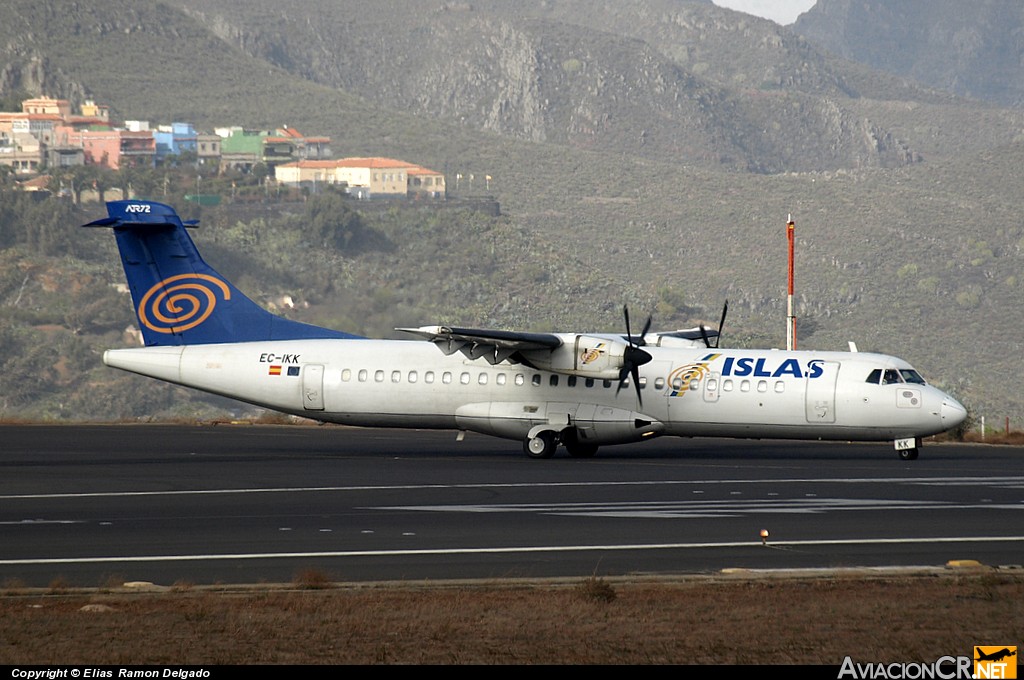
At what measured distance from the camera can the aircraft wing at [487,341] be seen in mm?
30703

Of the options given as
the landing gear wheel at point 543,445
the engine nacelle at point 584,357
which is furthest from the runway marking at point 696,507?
the landing gear wheel at point 543,445

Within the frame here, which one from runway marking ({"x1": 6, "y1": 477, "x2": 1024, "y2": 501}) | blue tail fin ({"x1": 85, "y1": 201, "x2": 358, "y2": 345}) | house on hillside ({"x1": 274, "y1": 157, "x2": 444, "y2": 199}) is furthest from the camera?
house on hillside ({"x1": 274, "y1": 157, "x2": 444, "y2": 199})

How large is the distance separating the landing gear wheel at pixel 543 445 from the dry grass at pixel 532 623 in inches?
638

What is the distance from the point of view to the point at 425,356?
33500 millimetres

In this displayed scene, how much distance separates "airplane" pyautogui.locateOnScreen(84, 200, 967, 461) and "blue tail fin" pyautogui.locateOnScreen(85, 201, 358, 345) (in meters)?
0.03

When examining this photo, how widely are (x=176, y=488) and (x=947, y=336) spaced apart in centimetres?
9632

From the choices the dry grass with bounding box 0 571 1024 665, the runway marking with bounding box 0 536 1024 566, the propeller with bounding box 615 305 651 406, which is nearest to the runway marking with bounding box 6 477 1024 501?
the propeller with bounding box 615 305 651 406

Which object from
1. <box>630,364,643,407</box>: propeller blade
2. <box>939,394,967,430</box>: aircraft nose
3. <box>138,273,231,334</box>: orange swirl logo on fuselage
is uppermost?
<box>138,273,231,334</box>: orange swirl logo on fuselage

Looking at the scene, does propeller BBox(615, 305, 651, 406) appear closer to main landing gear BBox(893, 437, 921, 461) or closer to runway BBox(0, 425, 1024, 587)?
runway BBox(0, 425, 1024, 587)

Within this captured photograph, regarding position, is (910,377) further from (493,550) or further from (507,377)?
(493,550)

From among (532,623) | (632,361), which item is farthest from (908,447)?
(532,623)

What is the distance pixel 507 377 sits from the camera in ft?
108

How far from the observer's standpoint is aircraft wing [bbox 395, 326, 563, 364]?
30.7 meters

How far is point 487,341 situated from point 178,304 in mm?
8184
